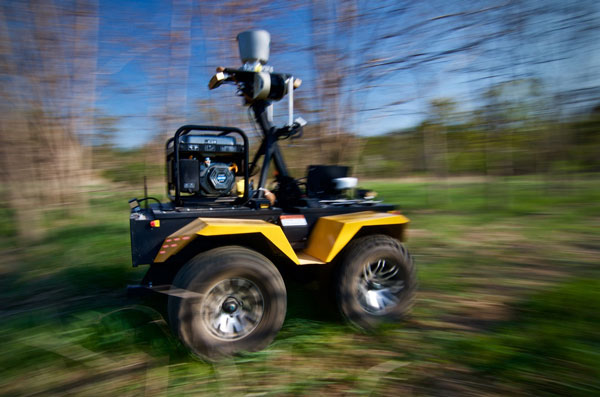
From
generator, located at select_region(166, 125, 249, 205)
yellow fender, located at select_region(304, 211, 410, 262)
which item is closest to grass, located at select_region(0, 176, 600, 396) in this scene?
yellow fender, located at select_region(304, 211, 410, 262)

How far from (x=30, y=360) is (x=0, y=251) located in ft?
14.3

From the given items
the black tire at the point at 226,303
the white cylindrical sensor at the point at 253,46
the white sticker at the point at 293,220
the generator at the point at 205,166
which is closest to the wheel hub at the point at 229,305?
the black tire at the point at 226,303

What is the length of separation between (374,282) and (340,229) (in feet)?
2.00

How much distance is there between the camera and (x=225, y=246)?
9.71 ft

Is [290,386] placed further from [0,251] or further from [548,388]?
[0,251]

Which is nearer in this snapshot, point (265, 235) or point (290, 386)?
point (290, 386)

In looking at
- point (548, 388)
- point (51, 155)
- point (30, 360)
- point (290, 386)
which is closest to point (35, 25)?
point (51, 155)

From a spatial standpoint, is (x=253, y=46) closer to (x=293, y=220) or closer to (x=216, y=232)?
(x=293, y=220)

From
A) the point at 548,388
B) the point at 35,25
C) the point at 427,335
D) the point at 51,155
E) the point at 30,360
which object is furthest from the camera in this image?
the point at 51,155

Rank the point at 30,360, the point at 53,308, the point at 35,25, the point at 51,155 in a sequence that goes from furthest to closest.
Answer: the point at 51,155, the point at 35,25, the point at 53,308, the point at 30,360

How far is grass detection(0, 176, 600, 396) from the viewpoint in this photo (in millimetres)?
2512

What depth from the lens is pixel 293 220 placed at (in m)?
3.35

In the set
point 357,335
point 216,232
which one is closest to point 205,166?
point 216,232

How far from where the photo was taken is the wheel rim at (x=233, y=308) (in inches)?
112
